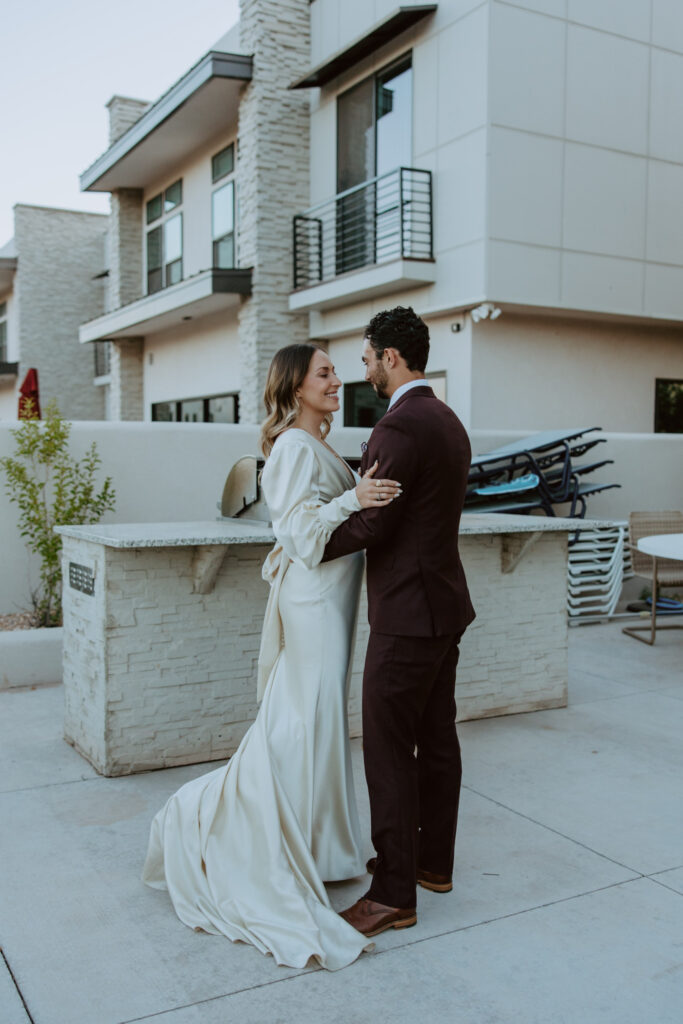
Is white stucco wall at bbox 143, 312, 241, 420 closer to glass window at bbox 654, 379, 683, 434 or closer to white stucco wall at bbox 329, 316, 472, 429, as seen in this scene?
white stucco wall at bbox 329, 316, 472, 429

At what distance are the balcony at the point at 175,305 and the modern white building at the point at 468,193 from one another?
8 cm

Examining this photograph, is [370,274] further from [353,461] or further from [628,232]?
[353,461]

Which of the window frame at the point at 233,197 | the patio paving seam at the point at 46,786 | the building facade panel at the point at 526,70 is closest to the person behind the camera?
the patio paving seam at the point at 46,786

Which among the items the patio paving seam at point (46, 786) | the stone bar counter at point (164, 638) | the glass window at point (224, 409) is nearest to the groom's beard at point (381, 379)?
the stone bar counter at point (164, 638)

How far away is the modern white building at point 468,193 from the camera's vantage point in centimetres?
1196

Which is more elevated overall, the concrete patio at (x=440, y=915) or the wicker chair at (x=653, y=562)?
the wicker chair at (x=653, y=562)

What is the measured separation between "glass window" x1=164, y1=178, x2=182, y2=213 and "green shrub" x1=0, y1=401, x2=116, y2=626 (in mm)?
13265

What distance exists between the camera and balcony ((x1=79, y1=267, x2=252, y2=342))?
49.3ft

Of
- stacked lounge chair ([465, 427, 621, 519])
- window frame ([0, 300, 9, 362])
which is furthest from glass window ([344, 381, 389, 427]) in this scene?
window frame ([0, 300, 9, 362])

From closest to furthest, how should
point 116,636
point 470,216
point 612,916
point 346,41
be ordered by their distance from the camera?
point 612,916 → point 116,636 → point 470,216 → point 346,41

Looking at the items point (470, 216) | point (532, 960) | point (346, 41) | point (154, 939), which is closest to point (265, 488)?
point (154, 939)

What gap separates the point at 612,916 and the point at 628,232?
37.5ft

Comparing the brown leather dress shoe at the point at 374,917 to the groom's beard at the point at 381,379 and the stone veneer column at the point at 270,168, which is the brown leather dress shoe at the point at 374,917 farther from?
the stone veneer column at the point at 270,168

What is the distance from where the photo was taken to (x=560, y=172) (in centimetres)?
1234
